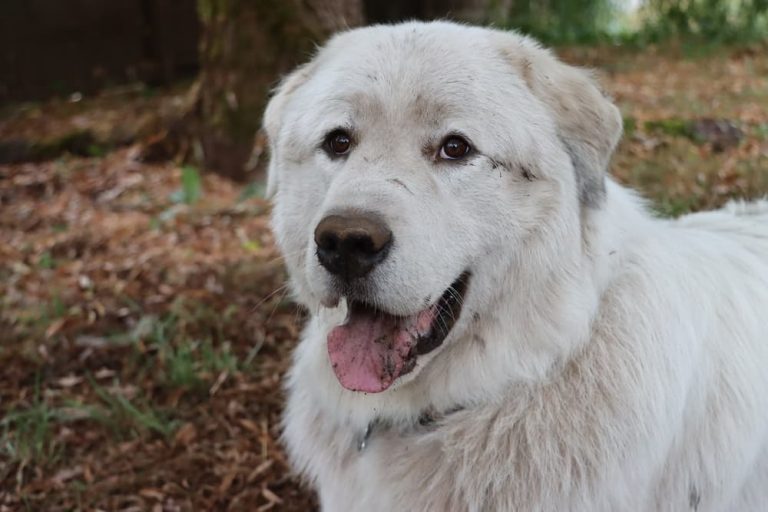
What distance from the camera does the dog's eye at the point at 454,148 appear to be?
2.09m

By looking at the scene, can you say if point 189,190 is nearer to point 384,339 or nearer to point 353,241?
point 384,339

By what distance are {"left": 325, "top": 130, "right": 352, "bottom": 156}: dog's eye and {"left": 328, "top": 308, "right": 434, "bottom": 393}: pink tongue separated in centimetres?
47

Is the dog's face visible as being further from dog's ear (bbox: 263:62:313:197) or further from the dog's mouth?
dog's ear (bbox: 263:62:313:197)

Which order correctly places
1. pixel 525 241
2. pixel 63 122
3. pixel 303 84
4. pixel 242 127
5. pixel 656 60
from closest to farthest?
pixel 525 241 → pixel 303 84 → pixel 242 127 → pixel 63 122 → pixel 656 60

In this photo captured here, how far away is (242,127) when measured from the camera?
5.84 m

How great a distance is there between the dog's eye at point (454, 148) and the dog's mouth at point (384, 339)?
32 cm

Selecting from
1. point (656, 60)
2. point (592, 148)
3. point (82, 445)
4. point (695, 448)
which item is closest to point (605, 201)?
point (592, 148)

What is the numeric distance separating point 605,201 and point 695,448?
0.74 metres

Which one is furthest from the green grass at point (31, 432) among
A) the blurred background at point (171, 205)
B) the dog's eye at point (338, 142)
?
the dog's eye at point (338, 142)

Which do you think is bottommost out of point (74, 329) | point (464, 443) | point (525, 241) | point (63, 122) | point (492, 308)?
point (63, 122)

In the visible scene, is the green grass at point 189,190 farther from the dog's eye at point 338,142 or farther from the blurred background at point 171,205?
the dog's eye at point 338,142

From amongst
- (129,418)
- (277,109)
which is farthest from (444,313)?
(129,418)

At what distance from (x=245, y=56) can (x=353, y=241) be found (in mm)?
4192

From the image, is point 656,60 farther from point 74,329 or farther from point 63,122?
point 74,329
